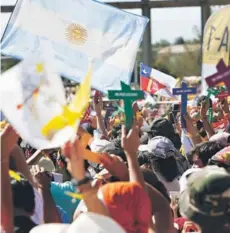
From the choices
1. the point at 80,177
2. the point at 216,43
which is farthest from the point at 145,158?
the point at 80,177

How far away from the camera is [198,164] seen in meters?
5.00

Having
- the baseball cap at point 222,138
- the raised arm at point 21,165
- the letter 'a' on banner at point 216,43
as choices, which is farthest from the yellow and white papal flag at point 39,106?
the baseball cap at point 222,138

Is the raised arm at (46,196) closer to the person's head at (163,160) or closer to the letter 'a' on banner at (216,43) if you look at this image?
the person's head at (163,160)

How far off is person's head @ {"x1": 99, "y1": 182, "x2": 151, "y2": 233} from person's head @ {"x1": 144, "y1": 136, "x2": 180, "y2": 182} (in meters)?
1.91

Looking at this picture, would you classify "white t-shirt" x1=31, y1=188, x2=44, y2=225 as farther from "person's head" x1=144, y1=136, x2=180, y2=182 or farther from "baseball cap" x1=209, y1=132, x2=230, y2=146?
"baseball cap" x1=209, y1=132, x2=230, y2=146

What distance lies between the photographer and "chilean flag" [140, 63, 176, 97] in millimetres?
10062

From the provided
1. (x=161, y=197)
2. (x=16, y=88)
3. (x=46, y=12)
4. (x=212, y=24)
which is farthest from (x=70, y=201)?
(x=46, y=12)

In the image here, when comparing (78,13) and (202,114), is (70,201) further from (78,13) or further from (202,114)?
(78,13)

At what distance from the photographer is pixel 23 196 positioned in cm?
330

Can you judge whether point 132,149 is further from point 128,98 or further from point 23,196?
point 23,196

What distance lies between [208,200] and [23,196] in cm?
79

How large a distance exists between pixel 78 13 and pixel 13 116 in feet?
13.8

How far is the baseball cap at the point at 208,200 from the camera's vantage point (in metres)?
3.06

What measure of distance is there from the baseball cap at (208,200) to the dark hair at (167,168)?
1.81 m
